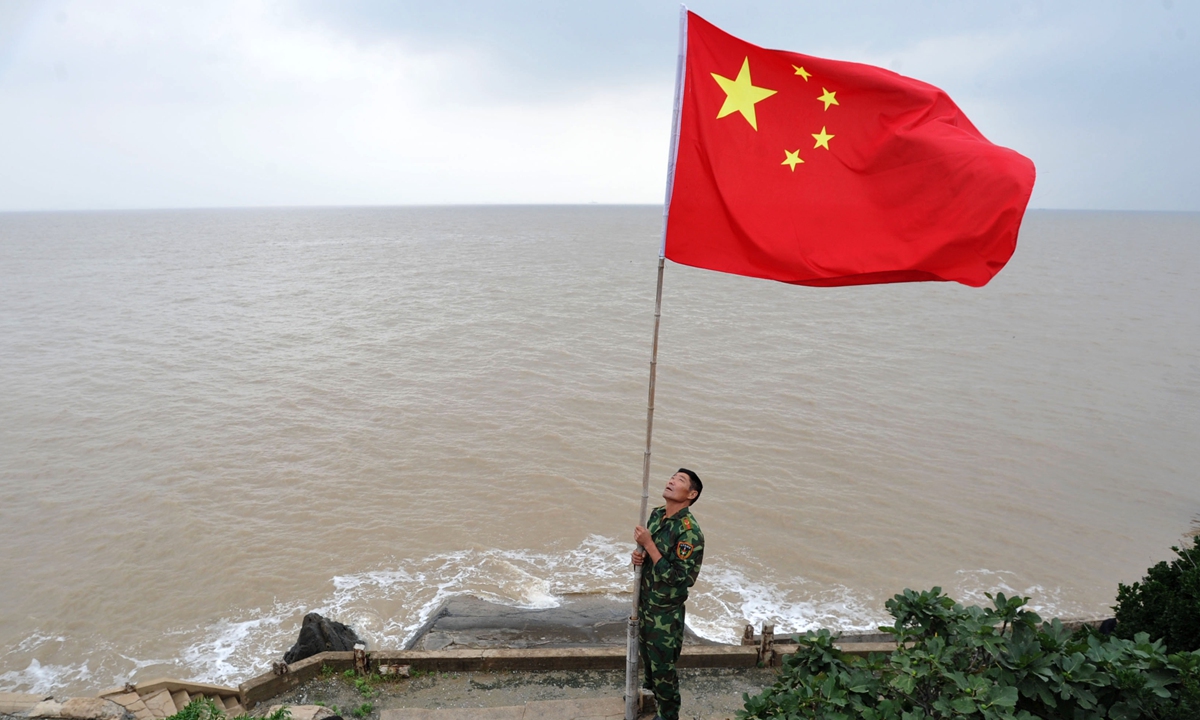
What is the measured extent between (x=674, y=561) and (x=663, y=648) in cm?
66

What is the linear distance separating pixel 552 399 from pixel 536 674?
13.3 m

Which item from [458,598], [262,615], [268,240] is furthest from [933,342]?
[268,240]

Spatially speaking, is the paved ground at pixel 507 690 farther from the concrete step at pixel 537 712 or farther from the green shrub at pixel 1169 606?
the green shrub at pixel 1169 606

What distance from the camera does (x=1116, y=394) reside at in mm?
20500

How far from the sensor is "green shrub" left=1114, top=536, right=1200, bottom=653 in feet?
15.5

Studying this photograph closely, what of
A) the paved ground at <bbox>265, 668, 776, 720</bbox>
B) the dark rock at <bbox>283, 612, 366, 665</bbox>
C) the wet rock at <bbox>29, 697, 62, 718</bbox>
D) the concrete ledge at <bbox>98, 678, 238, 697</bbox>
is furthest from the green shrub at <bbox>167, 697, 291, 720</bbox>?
the dark rock at <bbox>283, 612, 366, 665</bbox>

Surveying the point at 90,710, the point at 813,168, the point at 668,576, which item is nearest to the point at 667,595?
the point at 668,576

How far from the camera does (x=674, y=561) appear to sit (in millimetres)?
4680

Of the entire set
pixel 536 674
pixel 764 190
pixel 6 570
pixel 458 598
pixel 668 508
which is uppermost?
pixel 764 190

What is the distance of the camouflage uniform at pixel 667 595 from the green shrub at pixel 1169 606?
3022 mm

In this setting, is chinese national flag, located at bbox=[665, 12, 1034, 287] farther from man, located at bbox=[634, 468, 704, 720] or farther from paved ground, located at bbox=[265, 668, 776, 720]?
paved ground, located at bbox=[265, 668, 776, 720]

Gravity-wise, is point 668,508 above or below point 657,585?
above

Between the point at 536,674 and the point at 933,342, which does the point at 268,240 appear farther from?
the point at 536,674

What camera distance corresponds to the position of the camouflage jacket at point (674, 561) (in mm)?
4652
